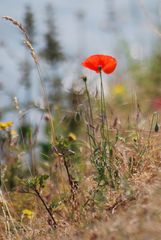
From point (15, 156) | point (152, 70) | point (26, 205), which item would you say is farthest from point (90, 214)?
point (152, 70)

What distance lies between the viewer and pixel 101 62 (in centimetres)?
255

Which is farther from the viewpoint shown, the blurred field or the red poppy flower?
the red poppy flower

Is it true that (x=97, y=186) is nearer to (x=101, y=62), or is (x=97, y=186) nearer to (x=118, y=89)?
(x=101, y=62)

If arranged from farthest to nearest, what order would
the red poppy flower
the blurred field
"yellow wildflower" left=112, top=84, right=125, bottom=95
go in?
"yellow wildflower" left=112, top=84, right=125, bottom=95
the red poppy flower
the blurred field

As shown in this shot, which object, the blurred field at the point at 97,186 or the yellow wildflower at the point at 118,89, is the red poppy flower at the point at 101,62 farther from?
the yellow wildflower at the point at 118,89

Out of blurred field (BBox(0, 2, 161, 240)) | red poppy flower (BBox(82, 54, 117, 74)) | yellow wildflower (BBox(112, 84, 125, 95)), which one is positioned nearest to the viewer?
blurred field (BBox(0, 2, 161, 240))

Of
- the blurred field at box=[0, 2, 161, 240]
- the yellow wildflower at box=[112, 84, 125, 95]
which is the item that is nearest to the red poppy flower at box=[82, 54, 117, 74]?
the blurred field at box=[0, 2, 161, 240]

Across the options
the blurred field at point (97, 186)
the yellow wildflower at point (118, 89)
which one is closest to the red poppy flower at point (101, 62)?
the blurred field at point (97, 186)

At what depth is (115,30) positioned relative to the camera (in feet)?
18.7

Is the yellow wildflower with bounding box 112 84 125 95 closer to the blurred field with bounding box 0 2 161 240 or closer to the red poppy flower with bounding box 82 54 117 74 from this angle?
the blurred field with bounding box 0 2 161 240

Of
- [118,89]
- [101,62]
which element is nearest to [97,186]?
[101,62]

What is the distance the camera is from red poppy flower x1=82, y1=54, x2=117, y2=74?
8.32 feet

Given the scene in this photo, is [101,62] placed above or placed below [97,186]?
above

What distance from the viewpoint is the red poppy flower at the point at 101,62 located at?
2.54 m
